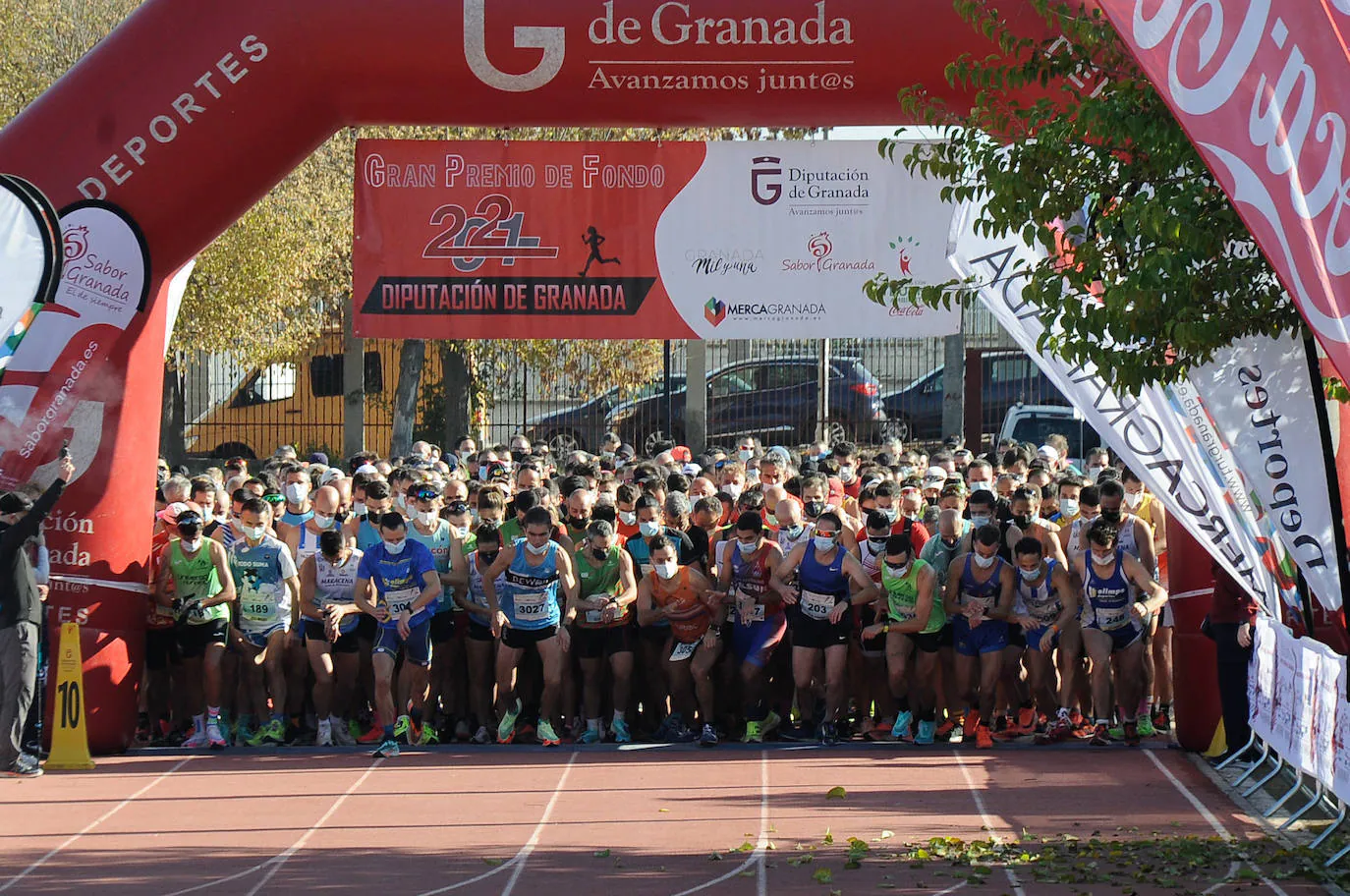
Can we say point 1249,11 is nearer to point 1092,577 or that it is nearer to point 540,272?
point 1092,577

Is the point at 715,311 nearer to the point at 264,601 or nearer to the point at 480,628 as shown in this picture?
the point at 480,628

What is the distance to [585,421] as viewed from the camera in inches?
1090

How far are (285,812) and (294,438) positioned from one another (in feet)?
68.1

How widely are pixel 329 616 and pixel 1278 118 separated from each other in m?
7.54

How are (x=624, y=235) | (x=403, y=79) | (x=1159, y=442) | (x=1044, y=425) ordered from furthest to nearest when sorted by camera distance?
1. (x=1044, y=425)
2. (x=624, y=235)
3. (x=403, y=79)
4. (x=1159, y=442)

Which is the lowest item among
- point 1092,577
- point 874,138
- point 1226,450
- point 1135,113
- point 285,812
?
point 285,812

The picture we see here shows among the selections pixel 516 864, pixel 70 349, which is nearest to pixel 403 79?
pixel 70 349

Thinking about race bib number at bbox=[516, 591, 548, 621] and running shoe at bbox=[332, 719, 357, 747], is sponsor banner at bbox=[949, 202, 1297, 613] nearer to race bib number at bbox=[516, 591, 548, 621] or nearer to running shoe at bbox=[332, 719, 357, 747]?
race bib number at bbox=[516, 591, 548, 621]

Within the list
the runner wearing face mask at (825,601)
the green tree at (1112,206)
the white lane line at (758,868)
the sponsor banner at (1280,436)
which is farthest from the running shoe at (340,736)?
the sponsor banner at (1280,436)

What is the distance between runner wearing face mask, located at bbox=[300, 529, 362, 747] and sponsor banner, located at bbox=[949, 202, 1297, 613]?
4.65m

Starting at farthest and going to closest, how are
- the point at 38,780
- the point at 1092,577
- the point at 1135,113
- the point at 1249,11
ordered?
1. the point at 1092,577
2. the point at 38,780
3. the point at 1135,113
4. the point at 1249,11

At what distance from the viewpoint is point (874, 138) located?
12.6 m

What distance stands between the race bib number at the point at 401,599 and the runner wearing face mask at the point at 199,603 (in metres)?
1.11

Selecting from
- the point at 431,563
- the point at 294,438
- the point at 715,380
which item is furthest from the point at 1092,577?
the point at 294,438
